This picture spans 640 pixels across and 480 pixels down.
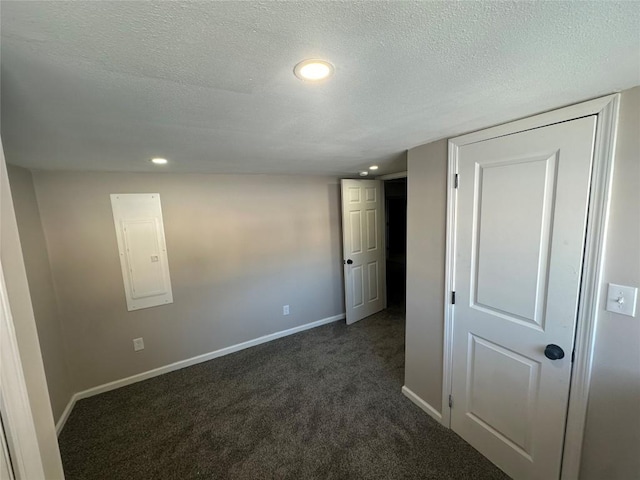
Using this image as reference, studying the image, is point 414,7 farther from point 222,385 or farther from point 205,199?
point 222,385

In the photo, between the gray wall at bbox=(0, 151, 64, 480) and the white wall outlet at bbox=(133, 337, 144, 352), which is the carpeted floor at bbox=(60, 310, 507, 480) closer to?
the white wall outlet at bbox=(133, 337, 144, 352)

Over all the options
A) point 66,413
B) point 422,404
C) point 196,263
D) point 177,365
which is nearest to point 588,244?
point 422,404

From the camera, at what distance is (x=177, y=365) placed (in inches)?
109

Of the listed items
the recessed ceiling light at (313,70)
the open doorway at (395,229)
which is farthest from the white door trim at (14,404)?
the open doorway at (395,229)

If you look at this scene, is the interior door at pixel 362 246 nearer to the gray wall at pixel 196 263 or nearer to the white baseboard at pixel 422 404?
the gray wall at pixel 196 263

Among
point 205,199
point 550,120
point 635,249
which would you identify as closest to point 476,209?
point 550,120

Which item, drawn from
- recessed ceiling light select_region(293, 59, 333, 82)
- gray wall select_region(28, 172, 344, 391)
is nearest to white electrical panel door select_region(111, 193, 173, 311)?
gray wall select_region(28, 172, 344, 391)

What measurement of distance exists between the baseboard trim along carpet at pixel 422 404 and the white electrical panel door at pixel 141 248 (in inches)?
97.6

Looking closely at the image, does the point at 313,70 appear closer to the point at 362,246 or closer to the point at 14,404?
the point at 14,404

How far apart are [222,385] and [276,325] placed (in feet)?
3.15

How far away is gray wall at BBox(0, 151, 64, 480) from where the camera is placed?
2.26 ft

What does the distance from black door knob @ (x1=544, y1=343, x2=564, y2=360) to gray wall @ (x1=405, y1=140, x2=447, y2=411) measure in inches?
23.9

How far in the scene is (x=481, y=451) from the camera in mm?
1714

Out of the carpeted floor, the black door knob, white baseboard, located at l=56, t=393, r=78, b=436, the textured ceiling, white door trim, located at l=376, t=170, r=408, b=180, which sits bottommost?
the carpeted floor
